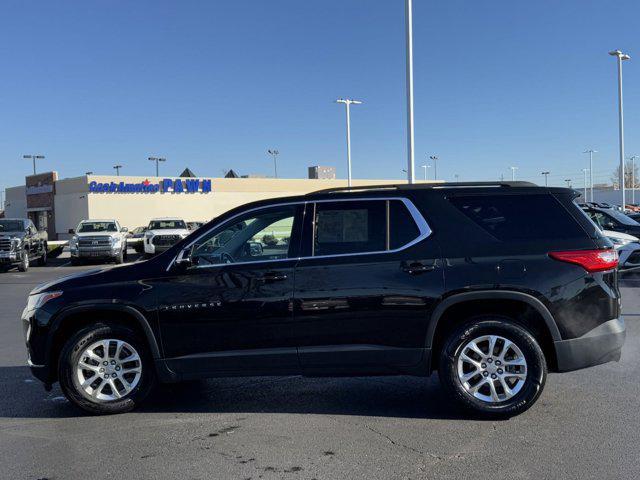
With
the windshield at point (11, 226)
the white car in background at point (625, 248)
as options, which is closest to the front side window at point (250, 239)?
the white car in background at point (625, 248)

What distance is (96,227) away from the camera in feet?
80.0

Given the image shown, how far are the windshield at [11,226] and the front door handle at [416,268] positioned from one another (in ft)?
64.4

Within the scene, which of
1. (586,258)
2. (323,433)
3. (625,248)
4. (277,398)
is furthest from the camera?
(625,248)

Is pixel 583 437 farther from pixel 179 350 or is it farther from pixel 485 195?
pixel 179 350

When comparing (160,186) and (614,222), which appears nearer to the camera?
(614,222)

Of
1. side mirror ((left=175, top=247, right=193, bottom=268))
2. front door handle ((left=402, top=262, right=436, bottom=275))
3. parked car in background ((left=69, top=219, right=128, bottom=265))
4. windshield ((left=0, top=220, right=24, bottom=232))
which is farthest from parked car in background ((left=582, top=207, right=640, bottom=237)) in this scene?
windshield ((left=0, top=220, right=24, bottom=232))

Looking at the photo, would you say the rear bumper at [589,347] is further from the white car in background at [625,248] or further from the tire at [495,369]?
the white car in background at [625,248]

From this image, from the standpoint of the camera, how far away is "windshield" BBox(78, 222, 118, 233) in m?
24.2

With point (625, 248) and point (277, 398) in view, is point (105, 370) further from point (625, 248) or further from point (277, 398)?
point (625, 248)

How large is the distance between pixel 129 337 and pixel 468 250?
9.78ft

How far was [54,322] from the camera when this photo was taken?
5148 millimetres

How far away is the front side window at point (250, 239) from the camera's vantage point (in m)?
5.17

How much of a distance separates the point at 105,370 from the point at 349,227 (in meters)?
2.46

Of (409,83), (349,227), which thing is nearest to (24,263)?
(409,83)
